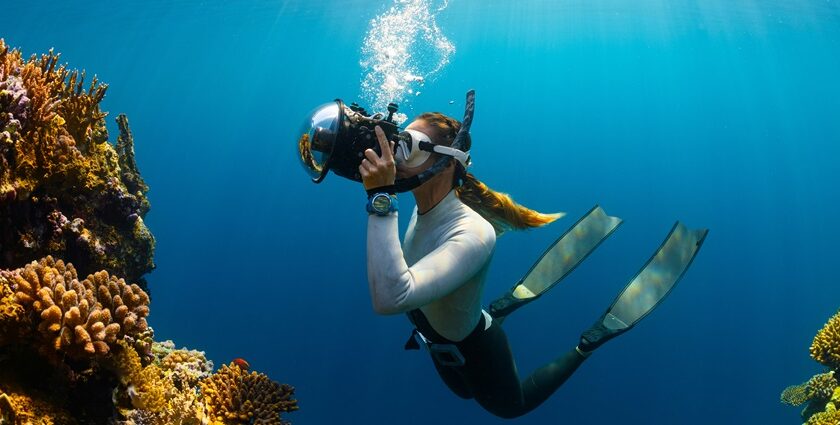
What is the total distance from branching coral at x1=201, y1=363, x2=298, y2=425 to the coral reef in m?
1.48

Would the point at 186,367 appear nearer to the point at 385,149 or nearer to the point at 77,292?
the point at 77,292

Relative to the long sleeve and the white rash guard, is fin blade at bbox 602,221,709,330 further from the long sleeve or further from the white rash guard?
the long sleeve

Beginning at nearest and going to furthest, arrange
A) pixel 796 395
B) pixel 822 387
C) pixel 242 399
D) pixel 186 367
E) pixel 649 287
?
pixel 242 399 < pixel 186 367 < pixel 649 287 < pixel 822 387 < pixel 796 395

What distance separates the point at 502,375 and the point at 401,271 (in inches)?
93.5

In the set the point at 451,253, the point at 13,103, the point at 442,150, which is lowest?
the point at 451,253

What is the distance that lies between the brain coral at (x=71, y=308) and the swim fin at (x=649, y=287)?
3.93m

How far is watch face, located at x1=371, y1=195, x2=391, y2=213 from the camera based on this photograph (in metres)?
2.51

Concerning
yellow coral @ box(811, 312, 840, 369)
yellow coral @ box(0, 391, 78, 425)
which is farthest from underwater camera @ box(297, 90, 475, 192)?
yellow coral @ box(811, 312, 840, 369)

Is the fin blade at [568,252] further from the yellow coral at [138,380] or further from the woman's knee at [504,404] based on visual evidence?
the yellow coral at [138,380]

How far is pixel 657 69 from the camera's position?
7056 centimetres

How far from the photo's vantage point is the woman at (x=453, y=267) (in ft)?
8.13

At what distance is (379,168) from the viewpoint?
259 centimetres

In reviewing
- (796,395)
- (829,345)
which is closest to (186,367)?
(829,345)

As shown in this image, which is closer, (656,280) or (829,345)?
(656,280)
